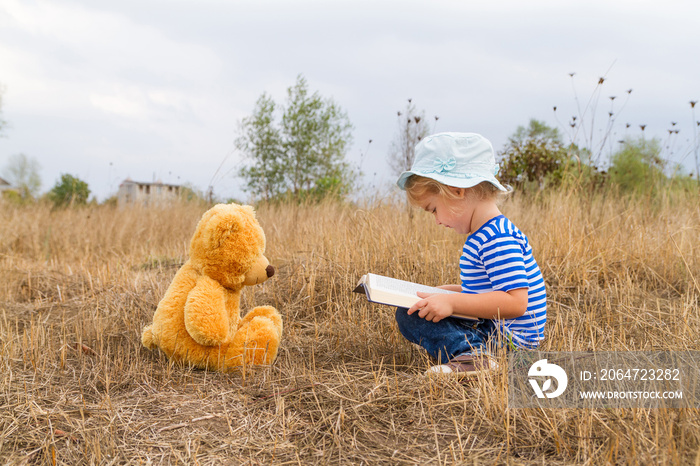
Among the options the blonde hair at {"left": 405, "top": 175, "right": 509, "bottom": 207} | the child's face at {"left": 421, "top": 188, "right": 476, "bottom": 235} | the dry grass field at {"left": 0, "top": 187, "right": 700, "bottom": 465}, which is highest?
the blonde hair at {"left": 405, "top": 175, "right": 509, "bottom": 207}

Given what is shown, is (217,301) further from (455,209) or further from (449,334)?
(455,209)

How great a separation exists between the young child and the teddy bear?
80 cm

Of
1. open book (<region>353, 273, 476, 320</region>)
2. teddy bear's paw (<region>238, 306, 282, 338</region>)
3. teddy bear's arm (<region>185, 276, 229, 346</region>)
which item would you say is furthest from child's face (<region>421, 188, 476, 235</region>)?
teddy bear's arm (<region>185, 276, 229, 346</region>)

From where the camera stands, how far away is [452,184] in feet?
7.66

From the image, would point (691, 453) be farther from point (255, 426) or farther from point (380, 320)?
point (380, 320)

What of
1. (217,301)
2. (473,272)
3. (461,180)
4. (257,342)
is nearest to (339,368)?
(257,342)

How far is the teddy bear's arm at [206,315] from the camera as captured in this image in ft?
7.83

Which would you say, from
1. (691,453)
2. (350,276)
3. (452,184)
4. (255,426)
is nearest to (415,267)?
(350,276)

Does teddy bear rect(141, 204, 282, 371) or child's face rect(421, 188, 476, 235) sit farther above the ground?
child's face rect(421, 188, 476, 235)

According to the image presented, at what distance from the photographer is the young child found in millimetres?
2268

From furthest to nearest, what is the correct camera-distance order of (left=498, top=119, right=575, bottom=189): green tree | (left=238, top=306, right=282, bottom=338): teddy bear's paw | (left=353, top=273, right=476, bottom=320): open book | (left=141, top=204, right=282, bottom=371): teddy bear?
(left=498, top=119, right=575, bottom=189): green tree
(left=238, top=306, right=282, bottom=338): teddy bear's paw
(left=141, top=204, right=282, bottom=371): teddy bear
(left=353, top=273, right=476, bottom=320): open book

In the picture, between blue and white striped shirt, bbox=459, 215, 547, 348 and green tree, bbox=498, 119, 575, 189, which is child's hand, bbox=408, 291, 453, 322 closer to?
blue and white striped shirt, bbox=459, 215, 547, 348

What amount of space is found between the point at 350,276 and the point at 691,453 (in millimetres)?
2393

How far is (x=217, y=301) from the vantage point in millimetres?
2463
